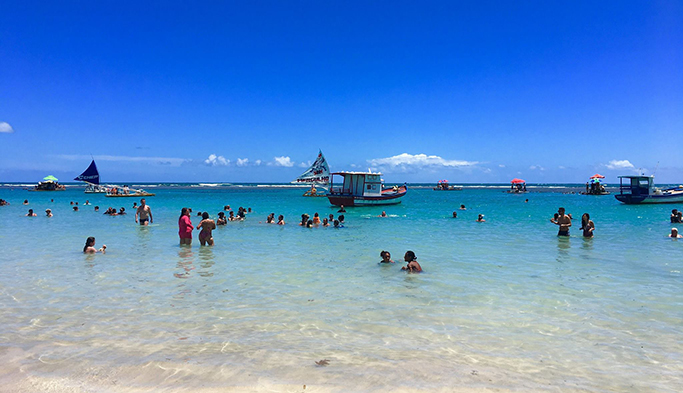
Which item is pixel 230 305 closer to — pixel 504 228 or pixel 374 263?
pixel 374 263

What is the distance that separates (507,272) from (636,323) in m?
4.54

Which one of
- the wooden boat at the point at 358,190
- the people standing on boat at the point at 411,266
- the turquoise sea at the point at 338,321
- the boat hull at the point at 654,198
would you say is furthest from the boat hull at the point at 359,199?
the people standing on boat at the point at 411,266

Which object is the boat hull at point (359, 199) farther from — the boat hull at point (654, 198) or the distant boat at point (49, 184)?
the distant boat at point (49, 184)

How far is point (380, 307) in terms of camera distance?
28.5ft

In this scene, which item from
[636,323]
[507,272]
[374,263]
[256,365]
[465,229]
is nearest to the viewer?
[256,365]

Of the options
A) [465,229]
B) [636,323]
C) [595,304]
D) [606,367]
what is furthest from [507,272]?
[465,229]

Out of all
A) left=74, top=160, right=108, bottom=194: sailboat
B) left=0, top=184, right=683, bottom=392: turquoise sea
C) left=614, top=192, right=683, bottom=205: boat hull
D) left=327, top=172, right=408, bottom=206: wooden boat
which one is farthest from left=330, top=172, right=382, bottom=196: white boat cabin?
left=74, top=160, right=108, bottom=194: sailboat

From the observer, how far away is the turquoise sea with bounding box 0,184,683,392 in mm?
5410

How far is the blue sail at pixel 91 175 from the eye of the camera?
66.9 m

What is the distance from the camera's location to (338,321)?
7.79 m

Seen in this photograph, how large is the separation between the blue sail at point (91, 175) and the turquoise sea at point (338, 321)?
59.1m

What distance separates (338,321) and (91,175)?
73184 mm

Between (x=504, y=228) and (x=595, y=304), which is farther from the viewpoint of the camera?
(x=504, y=228)

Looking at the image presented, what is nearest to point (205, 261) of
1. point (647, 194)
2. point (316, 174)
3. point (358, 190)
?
point (358, 190)
